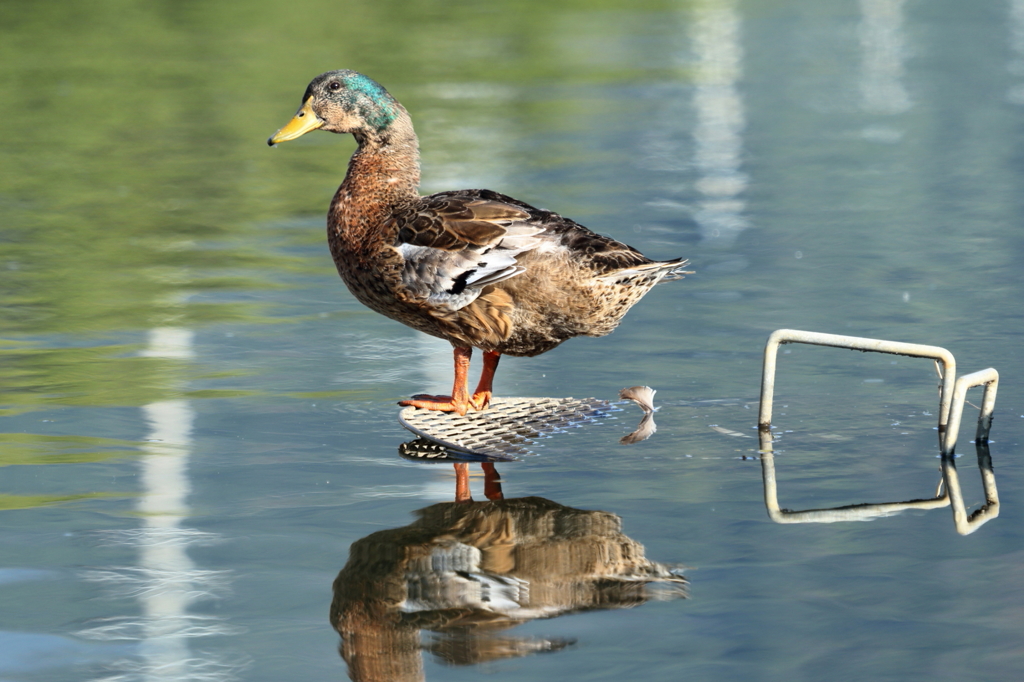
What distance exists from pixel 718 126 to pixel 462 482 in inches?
395

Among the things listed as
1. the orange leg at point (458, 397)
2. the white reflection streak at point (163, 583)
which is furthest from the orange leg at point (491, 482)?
the white reflection streak at point (163, 583)

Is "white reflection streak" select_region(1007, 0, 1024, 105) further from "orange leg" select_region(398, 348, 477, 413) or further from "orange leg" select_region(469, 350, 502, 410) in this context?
"orange leg" select_region(398, 348, 477, 413)

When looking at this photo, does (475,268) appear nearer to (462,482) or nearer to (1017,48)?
(462,482)

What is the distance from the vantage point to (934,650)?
415 centimetres

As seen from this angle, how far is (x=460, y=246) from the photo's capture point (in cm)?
612

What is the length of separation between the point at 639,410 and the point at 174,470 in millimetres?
2017

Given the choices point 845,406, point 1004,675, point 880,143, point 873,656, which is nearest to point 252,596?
point 873,656

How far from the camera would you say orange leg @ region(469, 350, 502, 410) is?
21.6 feet

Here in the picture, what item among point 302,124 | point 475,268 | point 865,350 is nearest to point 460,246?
point 475,268

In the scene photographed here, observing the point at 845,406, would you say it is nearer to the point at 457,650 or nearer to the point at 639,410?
the point at 639,410

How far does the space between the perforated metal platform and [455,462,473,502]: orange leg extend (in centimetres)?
9

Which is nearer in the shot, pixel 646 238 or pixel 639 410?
pixel 639 410

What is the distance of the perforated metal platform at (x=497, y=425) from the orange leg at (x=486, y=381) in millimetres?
49

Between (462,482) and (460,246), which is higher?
(460,246)
